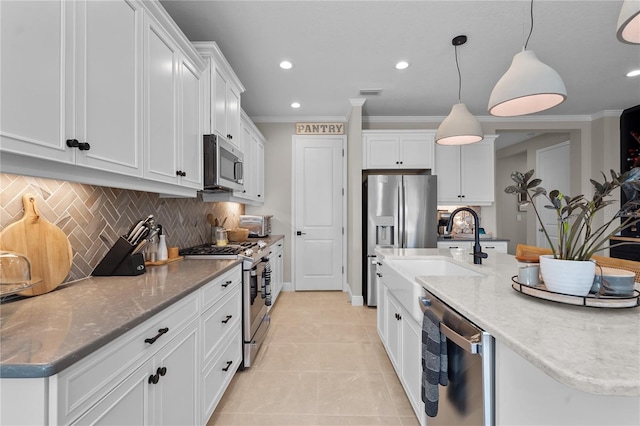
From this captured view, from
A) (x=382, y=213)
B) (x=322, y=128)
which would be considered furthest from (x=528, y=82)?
(x=322, y=128)

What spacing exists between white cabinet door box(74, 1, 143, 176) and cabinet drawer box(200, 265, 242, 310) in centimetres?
71

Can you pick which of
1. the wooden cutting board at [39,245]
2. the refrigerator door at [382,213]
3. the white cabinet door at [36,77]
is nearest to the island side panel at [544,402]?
the white cabinet door at [36,77]

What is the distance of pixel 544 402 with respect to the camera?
0.74 m

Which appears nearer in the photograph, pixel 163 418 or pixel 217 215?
pixel 163 418

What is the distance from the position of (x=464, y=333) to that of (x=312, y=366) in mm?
1648

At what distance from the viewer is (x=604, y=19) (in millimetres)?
2199

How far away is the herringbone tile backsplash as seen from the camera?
1.15 meters

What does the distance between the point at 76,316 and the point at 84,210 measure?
2.56ft

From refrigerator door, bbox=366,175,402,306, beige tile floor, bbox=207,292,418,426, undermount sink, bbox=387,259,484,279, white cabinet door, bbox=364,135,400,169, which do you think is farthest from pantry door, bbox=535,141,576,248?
beige tile floor, bbox=207,292,418,426

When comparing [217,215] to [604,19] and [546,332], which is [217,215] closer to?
[546,332]

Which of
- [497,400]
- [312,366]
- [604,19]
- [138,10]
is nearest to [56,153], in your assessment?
[138,10]

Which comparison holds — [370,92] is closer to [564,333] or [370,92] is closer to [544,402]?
[564,333]

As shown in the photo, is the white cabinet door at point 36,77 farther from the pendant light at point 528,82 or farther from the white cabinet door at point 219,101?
the pendant light at point 528,82

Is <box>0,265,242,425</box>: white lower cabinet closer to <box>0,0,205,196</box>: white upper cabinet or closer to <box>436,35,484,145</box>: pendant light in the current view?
<box>0,0,205,196</box>: white upper cabinet
